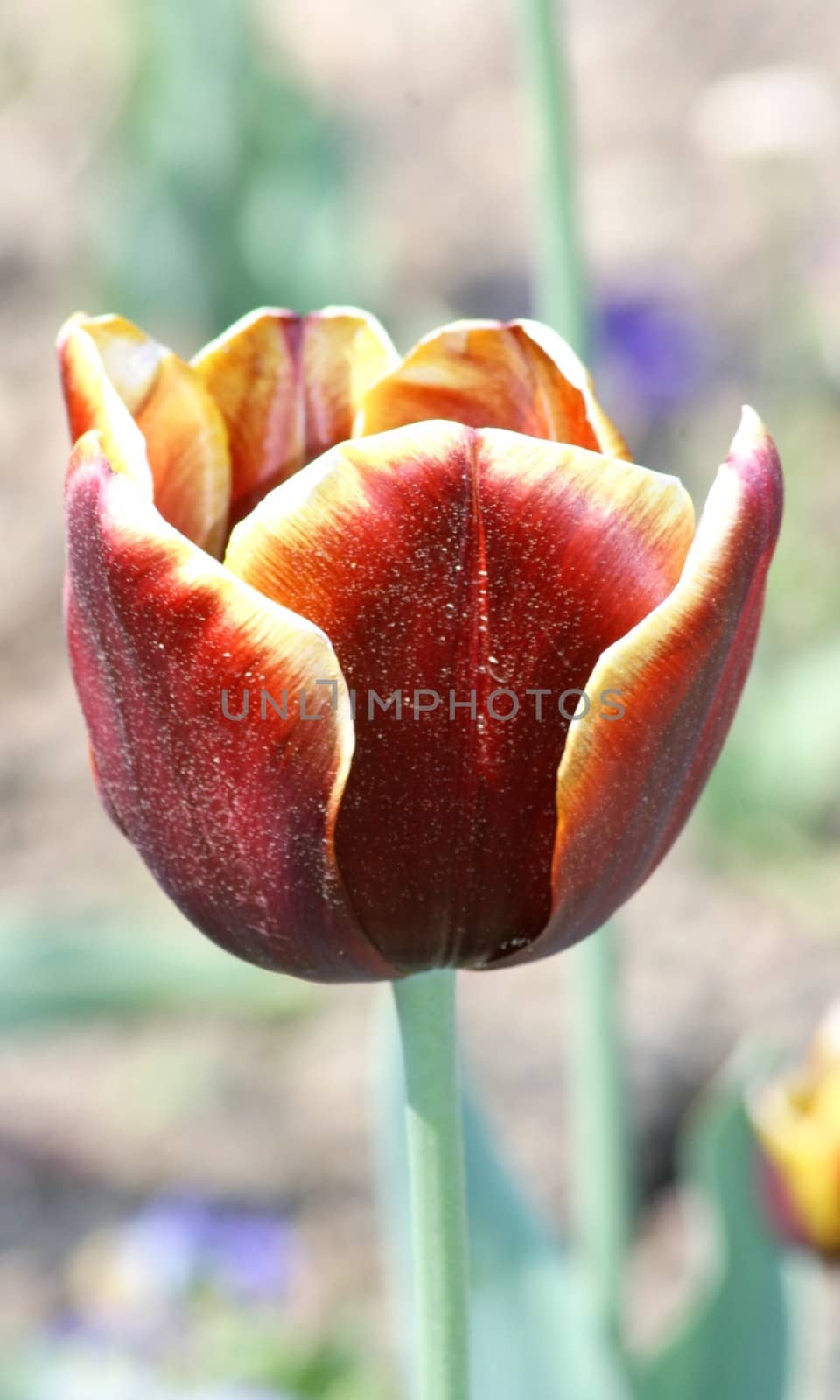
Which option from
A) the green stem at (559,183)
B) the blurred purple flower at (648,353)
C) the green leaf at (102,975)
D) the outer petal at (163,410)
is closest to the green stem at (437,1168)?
the outer petal at (163,410)

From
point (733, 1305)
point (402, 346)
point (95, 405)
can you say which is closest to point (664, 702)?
point (95, 405)

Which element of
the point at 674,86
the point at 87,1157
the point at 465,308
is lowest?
the point at 87,1157

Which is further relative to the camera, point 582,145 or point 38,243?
point 582,145

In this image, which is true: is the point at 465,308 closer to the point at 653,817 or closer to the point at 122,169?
the point at 122,169

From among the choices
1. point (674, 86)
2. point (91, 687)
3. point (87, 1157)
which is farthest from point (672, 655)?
point (674, 86)

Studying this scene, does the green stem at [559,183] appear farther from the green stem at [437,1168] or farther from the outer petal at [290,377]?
the green stem at [437,1168]

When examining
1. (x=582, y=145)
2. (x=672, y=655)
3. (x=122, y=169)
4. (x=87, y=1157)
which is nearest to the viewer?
(x=672, y=655)

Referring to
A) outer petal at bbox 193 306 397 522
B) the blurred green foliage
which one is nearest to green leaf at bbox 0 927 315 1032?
outer petal at bbox 193 306 397 522

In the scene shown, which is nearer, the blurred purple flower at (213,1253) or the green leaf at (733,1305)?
the green leaf at (733,1305)
